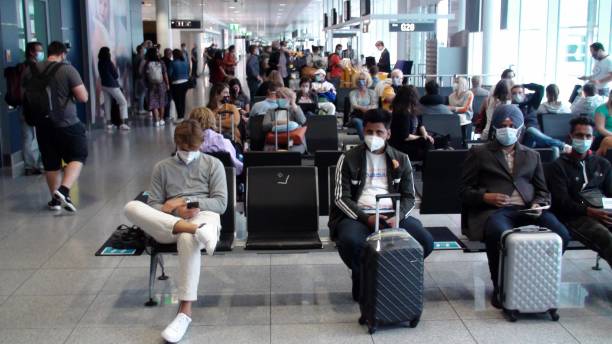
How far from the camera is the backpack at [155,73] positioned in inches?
613

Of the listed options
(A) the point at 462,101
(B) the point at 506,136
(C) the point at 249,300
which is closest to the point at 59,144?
(C) the point at 249,300

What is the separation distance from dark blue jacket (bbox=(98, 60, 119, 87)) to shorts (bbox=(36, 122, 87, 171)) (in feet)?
22.2

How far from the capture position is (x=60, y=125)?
24.4 ft

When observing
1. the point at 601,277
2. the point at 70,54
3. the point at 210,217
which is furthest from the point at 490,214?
the point at 70,54

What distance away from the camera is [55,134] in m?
7.48

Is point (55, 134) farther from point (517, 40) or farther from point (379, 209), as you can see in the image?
point (517, 40)

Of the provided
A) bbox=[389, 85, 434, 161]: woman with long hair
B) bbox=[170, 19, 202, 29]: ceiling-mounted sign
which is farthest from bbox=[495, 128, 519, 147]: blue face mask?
bbox=[170, 19, 202, 29]: ceiling-mounted sign

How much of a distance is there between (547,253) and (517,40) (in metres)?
13.9

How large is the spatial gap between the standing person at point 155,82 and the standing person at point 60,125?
313 inches

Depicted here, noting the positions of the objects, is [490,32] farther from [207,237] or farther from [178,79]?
[207,237]

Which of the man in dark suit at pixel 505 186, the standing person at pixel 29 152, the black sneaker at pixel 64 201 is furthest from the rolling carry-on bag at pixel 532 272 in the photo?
the standing person at pixel 29 152

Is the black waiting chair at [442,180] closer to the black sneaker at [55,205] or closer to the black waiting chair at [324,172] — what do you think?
the black waiting chair at [324,172]

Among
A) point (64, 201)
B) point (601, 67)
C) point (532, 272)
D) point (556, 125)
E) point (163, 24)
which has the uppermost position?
point (163, 24)

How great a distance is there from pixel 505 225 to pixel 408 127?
3280 millimetres
